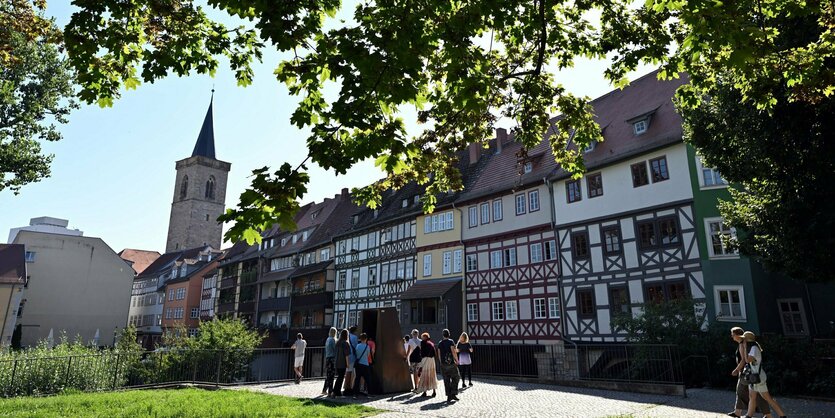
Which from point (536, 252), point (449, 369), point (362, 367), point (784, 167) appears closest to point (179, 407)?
point (362, 367)

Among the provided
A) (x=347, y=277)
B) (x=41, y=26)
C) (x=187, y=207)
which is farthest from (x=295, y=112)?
(x=187, y=207)

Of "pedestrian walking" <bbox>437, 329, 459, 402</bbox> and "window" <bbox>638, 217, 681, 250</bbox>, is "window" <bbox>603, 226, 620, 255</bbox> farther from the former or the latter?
"pedestrian walking" <bbox>437, 329, 459, 402</bbox>

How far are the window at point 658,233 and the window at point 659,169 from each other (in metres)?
1.77

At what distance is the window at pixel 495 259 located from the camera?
28.8 meters

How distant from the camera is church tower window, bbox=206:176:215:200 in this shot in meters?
94.9

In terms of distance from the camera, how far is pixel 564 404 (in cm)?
1215

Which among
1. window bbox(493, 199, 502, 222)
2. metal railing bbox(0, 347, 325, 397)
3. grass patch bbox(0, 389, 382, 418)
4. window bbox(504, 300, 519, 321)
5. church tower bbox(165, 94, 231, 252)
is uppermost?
church tower bbox(165, 94, 231, 252)

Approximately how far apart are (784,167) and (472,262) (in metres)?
18.2

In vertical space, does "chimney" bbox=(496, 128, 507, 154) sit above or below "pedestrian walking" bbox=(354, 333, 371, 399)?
above

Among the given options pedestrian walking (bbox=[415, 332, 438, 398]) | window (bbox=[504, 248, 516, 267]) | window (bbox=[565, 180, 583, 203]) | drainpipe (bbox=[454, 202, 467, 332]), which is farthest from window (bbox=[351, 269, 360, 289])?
pedestrian walking (bbox=[415, 332, 438, 398])

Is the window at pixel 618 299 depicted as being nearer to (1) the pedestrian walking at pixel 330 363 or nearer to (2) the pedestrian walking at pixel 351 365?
(1) the pedestrian walking at pixel 330 363

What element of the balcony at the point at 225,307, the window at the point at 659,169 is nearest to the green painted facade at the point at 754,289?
the window at the point at 659,169

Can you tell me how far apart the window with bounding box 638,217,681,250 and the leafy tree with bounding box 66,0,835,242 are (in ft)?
49.5

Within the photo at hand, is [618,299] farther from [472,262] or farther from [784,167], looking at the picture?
[784,167]
